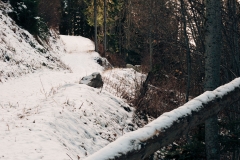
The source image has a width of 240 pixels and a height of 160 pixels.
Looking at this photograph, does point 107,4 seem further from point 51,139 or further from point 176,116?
point 176,116

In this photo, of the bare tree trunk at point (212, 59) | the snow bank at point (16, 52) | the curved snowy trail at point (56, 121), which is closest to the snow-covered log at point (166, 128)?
the bare tree trunk at point (212, 59)

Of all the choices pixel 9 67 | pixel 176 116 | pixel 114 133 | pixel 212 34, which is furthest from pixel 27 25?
pixel 176 116

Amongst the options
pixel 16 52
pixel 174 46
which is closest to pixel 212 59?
pixel 174 46

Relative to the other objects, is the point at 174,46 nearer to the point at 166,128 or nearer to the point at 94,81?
the point at 94,81

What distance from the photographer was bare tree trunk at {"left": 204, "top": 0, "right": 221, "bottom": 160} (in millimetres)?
4344

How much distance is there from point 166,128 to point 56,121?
3.85 m

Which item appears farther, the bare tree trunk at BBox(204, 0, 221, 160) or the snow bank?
the snow bank

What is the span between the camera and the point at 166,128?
2580mm

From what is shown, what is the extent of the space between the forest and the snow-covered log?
51 centimetres

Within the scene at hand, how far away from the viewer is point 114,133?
7.15 meters

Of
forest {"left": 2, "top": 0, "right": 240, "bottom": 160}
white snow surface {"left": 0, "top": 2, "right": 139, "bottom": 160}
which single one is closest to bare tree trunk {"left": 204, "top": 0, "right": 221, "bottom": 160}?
forest {"left": 2, "top": 0, "right": 240, "bottom": 160}

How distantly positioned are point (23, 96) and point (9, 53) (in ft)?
16.8

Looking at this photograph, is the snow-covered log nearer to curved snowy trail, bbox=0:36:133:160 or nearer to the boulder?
curved snowy trail, bbox=0:36:133:160

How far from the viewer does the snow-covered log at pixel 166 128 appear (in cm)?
211
